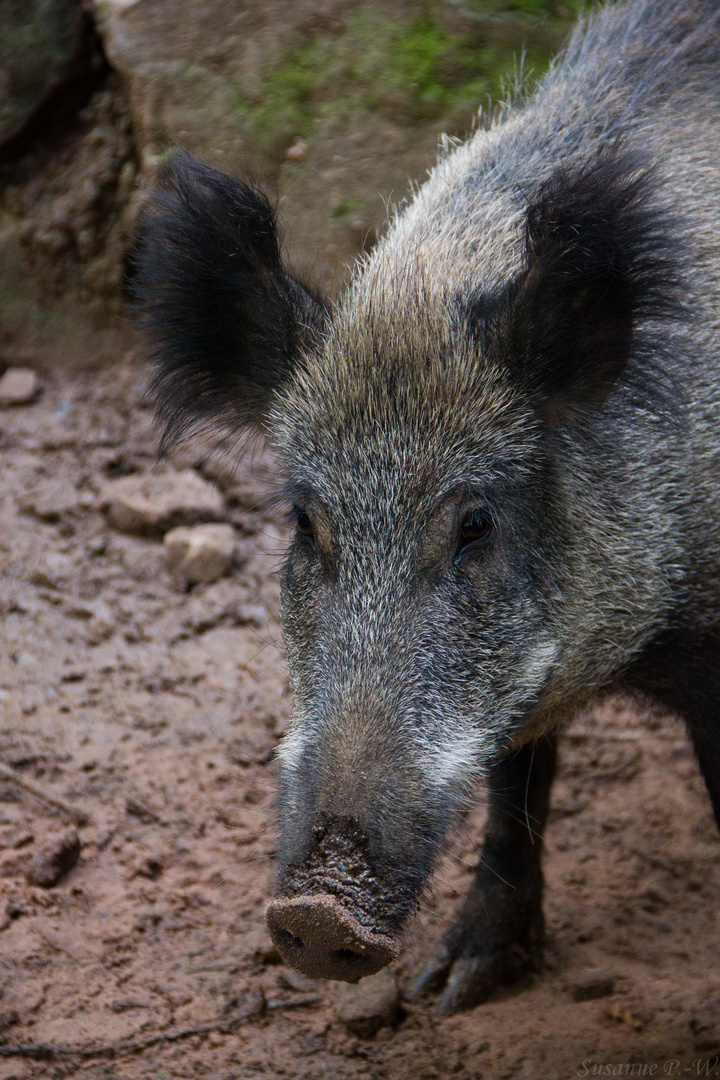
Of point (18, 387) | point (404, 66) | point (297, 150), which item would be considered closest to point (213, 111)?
point (297, 150)

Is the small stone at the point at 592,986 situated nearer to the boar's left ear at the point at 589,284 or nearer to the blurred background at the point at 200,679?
the blurred background at the point at 200,679

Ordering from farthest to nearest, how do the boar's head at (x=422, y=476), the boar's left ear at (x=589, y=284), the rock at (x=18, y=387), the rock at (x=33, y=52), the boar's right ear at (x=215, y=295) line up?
the rock at (x=18, y=387) → the rock at (x=33, y=52) → the boar's right ear at (x=215, y=295) → the boar's left ear at (x=589, y=284) → the boar's head at (x=422, y=476)

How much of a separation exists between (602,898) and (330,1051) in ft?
4.45

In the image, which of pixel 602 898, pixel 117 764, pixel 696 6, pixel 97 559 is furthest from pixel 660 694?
pixel 97 559

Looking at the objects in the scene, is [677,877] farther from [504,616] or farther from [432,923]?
[504,616]

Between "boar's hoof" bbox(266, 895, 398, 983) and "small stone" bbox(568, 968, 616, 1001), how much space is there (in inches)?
62.8

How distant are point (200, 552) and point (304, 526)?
242cm

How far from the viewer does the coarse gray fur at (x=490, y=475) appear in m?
2.65

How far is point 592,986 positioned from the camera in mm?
3725

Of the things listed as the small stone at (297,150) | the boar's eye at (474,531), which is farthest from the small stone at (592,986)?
the small stone at (297,150)

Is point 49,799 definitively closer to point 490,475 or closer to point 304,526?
point 304,526

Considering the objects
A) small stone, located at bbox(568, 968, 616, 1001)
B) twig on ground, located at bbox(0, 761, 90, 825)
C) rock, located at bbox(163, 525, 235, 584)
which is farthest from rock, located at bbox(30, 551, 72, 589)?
small stone, located at bbox(568, 968, 616, 1001)

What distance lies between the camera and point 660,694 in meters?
3.43

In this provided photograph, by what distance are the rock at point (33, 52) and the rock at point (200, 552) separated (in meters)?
2.57
